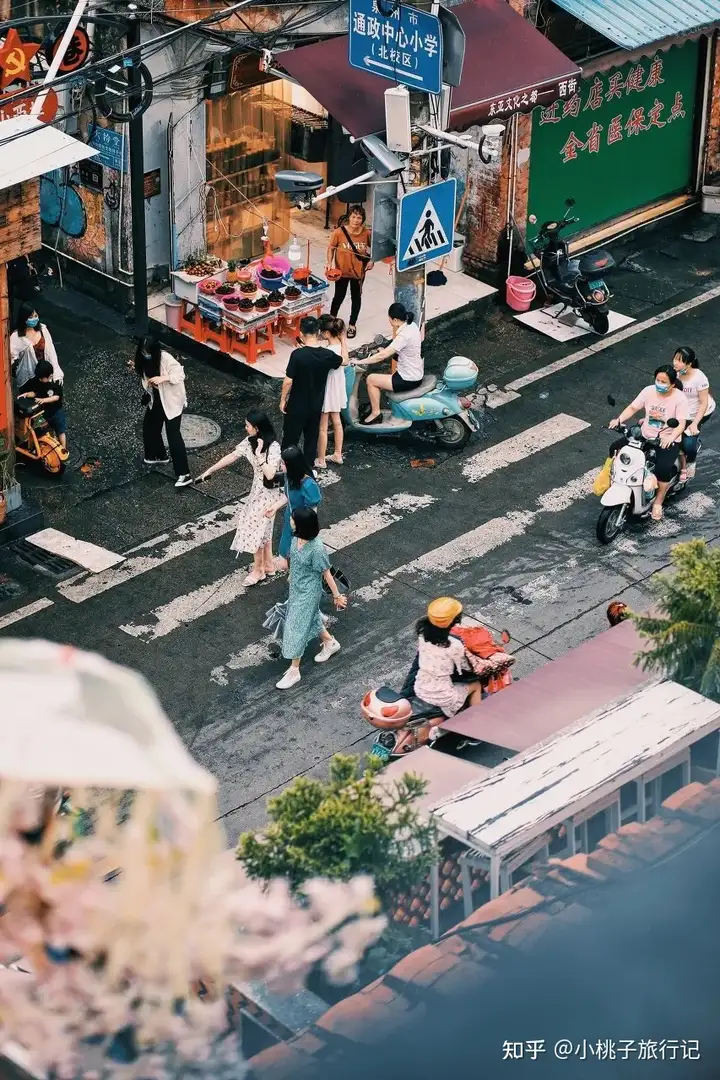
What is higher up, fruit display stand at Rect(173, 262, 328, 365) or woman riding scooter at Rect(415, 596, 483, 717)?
woman riding scooter at Rect(415, 596, 483, 717)

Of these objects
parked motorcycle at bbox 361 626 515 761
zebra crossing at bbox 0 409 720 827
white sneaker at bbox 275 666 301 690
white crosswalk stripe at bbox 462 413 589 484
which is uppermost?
parked motorcycle at bbox 361 626 515 761

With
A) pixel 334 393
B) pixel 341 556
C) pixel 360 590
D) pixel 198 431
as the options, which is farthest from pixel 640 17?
pixel 360 590

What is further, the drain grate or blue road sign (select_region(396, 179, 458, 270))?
blue road sign (select_region(396, 179, 458, 270))

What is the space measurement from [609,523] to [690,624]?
4.68 m

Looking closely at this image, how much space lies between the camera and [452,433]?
1539cm

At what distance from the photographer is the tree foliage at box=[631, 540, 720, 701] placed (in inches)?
362

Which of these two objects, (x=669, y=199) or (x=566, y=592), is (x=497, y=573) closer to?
(x=566, y=592)

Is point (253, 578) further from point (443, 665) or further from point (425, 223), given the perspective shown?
point (425, 223)

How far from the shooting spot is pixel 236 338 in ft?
54.9

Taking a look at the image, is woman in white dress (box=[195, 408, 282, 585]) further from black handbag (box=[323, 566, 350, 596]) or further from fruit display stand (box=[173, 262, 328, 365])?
fruit display stand (box=[173, 262, 328, 365])

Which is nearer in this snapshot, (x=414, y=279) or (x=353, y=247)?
(x=414, y=279)

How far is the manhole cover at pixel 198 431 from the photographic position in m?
15.6

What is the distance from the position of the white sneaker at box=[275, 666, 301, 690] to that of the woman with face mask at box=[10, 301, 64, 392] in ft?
13.3

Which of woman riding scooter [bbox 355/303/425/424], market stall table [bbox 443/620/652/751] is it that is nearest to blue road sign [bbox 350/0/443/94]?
woman riding scooter [bbox 355/303/425/424]
